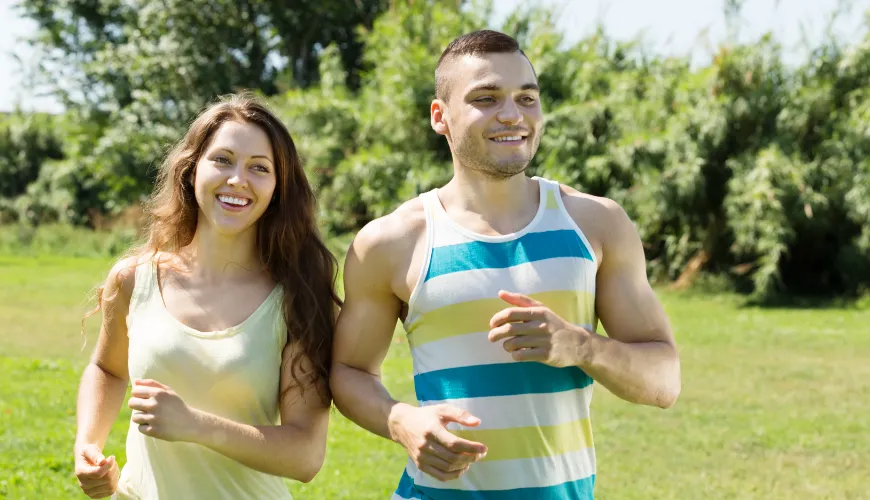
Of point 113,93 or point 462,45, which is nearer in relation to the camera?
point 462,45

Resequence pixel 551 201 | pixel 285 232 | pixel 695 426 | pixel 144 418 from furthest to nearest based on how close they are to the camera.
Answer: pixel 695 426 < pixel 285 232 < pixel 551 201 < pixel 144 418

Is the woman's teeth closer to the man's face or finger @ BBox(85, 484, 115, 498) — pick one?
the man's face

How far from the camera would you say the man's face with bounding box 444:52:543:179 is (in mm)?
2623

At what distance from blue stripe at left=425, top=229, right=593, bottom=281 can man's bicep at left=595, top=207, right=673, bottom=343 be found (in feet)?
0.32

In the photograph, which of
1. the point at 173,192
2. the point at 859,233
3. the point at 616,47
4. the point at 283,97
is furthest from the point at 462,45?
the point at 283,97

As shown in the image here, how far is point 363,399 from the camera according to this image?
268cm

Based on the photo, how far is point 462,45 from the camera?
Result: 276 cm

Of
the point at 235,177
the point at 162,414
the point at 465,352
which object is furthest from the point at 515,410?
the point at 235,177

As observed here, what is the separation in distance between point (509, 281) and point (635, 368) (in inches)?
14.7

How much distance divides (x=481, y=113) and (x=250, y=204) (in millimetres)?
682

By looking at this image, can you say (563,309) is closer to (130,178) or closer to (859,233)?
(859,233)

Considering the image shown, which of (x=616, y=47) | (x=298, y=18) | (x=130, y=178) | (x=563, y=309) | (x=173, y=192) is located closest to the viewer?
(x=563, y=309)

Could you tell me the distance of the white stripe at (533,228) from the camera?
2631mm

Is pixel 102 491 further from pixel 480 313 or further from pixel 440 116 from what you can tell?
pixel 440 116
